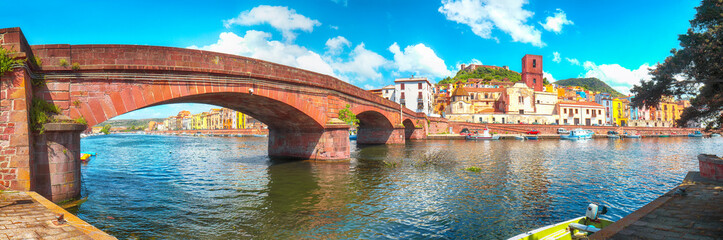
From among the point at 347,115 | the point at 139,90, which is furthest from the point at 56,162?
the point at 347,115

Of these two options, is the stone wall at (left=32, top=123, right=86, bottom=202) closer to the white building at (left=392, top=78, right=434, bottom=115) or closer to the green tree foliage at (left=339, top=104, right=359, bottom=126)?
the green tree foliage at (left=339, top=104, right=359, bottom=126)

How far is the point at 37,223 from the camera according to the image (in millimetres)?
5406

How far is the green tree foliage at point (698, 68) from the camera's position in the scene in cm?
1084

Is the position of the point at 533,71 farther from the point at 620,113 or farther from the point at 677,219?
the point at 677,219

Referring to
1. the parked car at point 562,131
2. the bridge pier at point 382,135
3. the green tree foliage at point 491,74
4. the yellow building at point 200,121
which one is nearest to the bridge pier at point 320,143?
the bridge pier at point 382,135

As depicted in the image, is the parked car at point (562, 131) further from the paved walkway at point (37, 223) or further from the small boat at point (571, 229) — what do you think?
the paved walkway at point (37, 223)

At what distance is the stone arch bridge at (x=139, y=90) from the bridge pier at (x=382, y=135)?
19636mm

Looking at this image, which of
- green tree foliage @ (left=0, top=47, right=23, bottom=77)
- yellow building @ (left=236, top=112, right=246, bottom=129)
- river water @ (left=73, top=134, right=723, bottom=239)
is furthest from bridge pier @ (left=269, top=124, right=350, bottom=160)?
yellow building @ (left=236, top=112, right=246, bottom=129)

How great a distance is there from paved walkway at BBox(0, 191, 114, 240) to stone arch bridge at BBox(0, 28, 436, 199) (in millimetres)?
2174

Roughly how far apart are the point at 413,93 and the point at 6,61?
7235cm

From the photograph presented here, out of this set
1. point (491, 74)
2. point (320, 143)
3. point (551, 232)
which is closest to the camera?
point (551, 232)

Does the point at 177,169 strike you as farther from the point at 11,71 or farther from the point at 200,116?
the point at 200,116

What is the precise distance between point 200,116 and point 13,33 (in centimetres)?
15939

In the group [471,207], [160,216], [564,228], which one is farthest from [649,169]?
[160,216]
